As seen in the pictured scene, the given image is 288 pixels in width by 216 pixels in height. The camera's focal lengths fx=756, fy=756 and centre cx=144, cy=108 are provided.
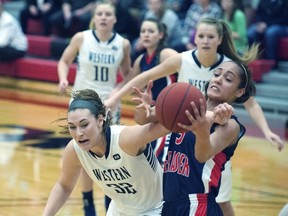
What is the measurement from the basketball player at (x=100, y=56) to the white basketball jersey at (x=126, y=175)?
267cm

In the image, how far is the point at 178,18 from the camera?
12.3m

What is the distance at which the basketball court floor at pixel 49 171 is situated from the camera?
21.4ft

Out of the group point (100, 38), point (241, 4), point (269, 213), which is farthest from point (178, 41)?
point (269, 213)

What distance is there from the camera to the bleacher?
10.7m

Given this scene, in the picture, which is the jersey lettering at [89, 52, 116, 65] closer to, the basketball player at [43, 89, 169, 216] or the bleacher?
the basketball player at [43, 89, 169, 216]

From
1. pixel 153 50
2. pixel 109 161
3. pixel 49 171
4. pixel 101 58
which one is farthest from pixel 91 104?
pixel 49 171

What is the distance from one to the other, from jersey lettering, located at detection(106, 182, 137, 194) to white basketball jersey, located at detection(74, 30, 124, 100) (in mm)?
2721

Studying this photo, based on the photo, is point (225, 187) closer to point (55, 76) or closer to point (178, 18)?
point (178, 18)

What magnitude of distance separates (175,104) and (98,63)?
363 centimetres

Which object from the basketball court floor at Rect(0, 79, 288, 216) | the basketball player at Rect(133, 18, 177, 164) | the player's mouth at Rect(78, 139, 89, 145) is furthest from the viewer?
the basketball player at Rect(133, 18, 177, 164)

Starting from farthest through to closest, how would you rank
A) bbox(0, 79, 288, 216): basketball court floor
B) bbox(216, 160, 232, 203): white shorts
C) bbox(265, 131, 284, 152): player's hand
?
bbox(0, 79, 288, 216): basketball court floor
bbox(265, 131, 284, 152): player's hand
bbox(216, 160, 232, 203): white shorts

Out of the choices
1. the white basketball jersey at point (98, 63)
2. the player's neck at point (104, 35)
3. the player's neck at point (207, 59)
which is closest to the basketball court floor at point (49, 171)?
the white basketball jersey at point (98, 63)

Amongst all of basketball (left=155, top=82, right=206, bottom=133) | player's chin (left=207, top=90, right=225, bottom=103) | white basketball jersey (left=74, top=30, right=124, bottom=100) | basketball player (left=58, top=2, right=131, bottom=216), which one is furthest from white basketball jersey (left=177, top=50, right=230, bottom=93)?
basketball (left=155, top=82, right=206, bottom=133)

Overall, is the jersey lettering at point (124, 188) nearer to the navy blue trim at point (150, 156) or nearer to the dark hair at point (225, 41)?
A: the navy blue trim at point (150, 156)
